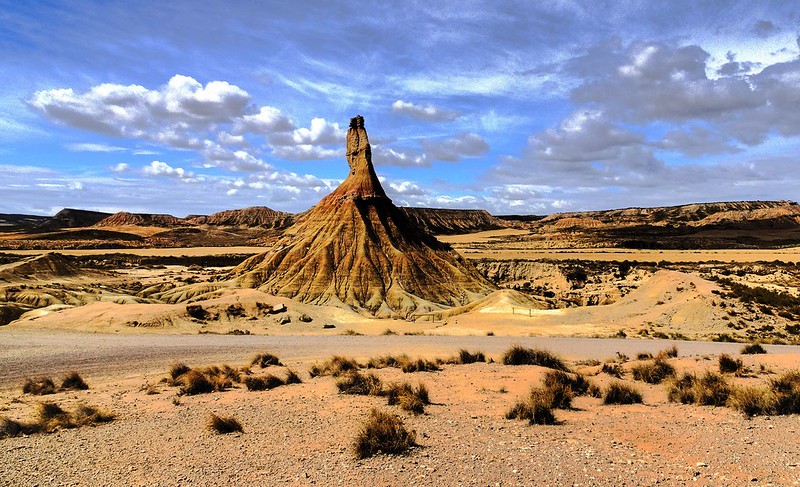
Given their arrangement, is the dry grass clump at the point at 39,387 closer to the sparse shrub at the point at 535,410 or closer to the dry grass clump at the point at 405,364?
the dry grass clump at the point at 405,364

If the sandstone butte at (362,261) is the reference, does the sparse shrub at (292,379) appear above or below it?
below

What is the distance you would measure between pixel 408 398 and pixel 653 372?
765 cm

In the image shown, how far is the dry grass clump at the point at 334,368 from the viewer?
14.8m

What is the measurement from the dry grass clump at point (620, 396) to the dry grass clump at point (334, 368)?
7.16 meters

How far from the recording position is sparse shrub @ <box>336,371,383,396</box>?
39.8 ft

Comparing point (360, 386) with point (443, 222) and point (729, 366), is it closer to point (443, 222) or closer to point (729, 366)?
point (729, 366)

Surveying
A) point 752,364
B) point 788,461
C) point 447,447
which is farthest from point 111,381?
point 752,364

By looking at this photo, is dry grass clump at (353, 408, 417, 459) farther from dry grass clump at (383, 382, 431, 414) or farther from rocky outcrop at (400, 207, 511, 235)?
rocky outcrop at (400, 207, 511, 235)

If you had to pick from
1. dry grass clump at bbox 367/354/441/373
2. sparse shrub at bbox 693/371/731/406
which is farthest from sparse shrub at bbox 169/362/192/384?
sparse shrub at bbox 693/371/731/406

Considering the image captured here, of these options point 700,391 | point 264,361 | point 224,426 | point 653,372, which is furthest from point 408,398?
point 264,361

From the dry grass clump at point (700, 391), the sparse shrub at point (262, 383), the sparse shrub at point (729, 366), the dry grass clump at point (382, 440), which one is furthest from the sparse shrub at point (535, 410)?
the sparse shrub at point (729, 366)

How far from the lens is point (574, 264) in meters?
68.8

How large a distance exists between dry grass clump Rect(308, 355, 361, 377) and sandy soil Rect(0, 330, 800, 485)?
672 millimetres

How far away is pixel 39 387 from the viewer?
1362 centimetres
